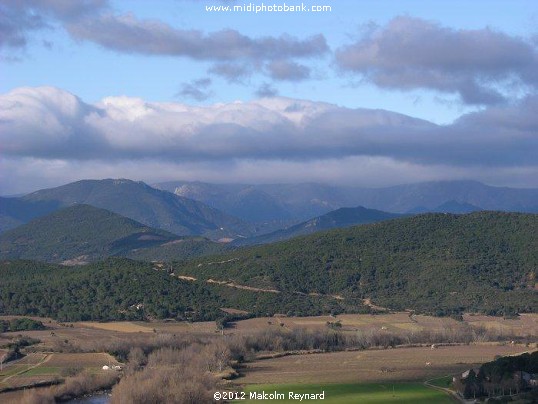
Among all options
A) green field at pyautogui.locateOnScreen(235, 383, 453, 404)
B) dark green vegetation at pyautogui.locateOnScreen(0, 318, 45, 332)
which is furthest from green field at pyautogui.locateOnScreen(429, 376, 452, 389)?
dark green vegetation at pyautogui.locateOnScreen(0, 318, 45, 332)

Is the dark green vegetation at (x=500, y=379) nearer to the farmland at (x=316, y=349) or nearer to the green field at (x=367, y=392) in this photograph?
the green field at (x=367, y=392)

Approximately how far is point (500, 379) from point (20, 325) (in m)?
89.6

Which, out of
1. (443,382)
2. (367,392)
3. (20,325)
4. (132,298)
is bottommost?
(443,382)

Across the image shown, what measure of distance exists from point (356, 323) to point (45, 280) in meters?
69.5

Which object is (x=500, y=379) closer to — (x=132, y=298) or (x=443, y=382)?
(x=443, y=382)

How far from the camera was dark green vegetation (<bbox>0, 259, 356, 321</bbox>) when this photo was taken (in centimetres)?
17125

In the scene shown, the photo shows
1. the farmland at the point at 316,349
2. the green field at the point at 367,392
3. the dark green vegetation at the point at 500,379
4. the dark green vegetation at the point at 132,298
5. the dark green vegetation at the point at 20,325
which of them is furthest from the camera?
the dark green vegetation at the point at 132,298

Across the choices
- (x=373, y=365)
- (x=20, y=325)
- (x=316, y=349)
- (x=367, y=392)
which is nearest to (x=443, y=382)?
(x=367, y=392)

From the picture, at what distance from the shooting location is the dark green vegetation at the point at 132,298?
17125 cm

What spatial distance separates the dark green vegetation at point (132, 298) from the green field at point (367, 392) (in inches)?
2792

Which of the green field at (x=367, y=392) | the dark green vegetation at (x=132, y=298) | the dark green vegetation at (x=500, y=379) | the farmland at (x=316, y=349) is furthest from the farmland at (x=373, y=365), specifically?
the dark green vegetation at (x=132, y=298)

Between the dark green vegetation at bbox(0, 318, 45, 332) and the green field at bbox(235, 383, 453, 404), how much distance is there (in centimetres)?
6572

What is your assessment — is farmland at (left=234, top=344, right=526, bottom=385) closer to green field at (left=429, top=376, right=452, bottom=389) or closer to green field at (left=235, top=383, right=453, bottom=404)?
green field at (left=429, top=376, right=452, bottom=389)

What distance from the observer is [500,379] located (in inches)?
3656
